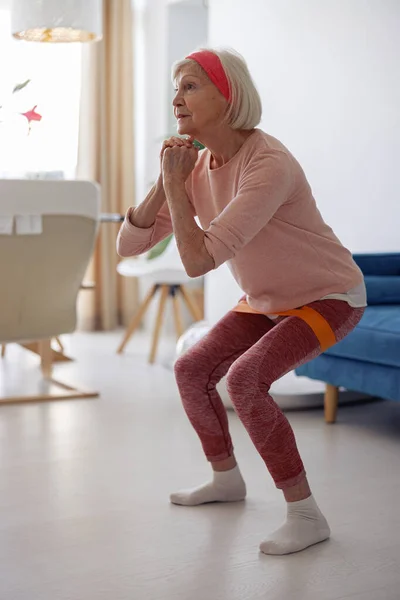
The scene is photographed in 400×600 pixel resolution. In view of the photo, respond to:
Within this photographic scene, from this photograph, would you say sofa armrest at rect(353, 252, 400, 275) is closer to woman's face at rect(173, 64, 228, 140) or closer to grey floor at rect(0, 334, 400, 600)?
grey floor at rect(0, 334, 400, 600)

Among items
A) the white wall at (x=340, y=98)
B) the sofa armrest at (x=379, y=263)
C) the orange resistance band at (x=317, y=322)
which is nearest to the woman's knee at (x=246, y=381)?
the orange resistance band at (x=317, y=322)

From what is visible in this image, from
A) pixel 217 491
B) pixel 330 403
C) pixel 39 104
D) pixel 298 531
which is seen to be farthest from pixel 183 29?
pixel 298 531

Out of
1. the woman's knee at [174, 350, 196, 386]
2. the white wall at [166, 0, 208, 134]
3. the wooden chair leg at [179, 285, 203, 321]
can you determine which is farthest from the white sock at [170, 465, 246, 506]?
the white wall at [166, 0, 208, 134]

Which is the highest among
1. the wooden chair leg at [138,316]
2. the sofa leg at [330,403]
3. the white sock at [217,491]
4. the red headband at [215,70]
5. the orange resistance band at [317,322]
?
the red headband at [215,70]

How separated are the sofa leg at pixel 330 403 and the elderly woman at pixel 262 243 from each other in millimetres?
1344

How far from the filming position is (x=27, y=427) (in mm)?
3508

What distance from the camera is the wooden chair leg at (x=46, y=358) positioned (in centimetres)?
439

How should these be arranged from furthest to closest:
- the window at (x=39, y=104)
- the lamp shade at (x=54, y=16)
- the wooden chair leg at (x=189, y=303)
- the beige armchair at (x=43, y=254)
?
the window at (x=39, y=104)
the wooden chair leg at (x=189, y=303)
the lamp shade at (x=54, y=16)
the beige armchair at (x=43, y=254)

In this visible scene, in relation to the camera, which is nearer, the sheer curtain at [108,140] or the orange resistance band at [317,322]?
the orange resistance band at [317,322]

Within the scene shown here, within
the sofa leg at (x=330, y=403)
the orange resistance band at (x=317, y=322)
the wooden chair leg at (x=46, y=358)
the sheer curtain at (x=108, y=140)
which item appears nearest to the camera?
the orange resistance band at (x=317, y=322)

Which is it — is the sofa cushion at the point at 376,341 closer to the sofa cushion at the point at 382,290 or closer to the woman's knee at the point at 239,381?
the sofa cushion at the point at 382,290

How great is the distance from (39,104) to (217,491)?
4.31m

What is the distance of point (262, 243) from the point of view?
2.22 m

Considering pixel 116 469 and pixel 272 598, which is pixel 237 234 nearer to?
pixel 272 598
